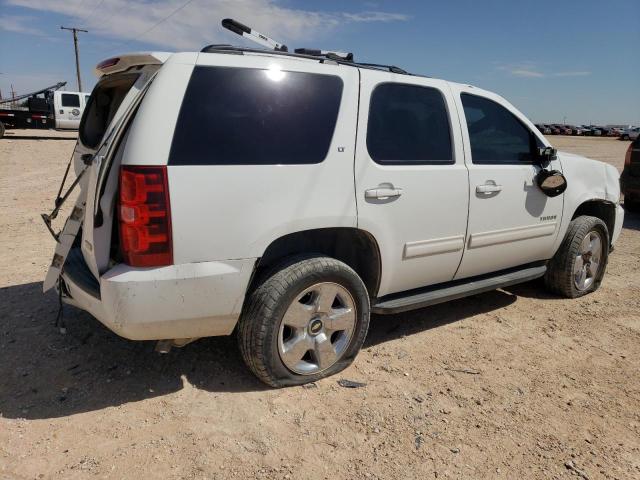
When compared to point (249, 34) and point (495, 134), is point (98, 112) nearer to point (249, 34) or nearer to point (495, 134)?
point (249, 34)

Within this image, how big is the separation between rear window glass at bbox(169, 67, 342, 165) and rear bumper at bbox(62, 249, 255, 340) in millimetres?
A: 552

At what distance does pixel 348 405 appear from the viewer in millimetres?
2949

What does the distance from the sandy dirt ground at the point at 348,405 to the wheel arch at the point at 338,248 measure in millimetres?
629

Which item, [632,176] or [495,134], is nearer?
[495,134]

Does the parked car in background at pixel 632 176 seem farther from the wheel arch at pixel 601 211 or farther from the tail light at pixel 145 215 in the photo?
the tail light at pixel 145 215

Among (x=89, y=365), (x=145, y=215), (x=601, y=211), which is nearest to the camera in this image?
(x=145, y=215)

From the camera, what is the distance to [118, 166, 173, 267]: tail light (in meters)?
2.46

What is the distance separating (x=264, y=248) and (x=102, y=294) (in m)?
0.84

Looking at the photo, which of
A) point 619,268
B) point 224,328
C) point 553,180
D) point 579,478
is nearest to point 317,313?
point 224,328

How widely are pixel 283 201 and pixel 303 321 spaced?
729mm

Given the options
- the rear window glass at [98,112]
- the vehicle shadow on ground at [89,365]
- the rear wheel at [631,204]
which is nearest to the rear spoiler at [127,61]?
the rear window glass at [98,112]

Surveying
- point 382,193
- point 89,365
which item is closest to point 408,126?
point 382,193

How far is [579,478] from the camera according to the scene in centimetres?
244

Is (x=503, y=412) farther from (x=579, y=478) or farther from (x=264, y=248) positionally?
(x=264, y=248)
